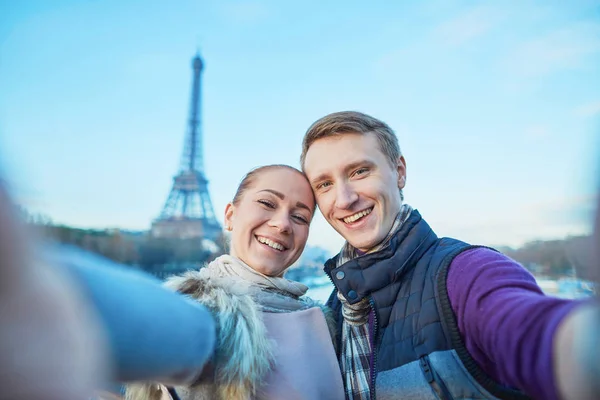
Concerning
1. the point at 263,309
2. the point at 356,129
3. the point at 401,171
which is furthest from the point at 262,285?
the point at 401,171

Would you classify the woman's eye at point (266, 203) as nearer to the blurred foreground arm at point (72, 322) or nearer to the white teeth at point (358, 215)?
the white teeth at point (358, 215)

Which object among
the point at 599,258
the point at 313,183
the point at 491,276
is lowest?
the point at 491,276

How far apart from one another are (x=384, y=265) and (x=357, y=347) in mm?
320

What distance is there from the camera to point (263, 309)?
1380 millimetres

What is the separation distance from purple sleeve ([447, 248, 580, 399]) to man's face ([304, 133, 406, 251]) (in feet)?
1.51

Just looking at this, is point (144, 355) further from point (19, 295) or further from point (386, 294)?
point (386, 294)

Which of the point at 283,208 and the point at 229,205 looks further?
the point at 229,205

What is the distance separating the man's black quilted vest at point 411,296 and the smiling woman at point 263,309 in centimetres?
19

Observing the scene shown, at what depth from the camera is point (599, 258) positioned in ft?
1.70

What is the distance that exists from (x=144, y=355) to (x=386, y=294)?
1.03 m

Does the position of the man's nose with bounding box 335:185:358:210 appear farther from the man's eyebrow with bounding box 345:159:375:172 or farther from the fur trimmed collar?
the fur trimmed collar

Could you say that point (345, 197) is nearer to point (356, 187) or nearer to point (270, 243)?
point (356, 187)

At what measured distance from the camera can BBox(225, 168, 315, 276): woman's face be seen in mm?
1677

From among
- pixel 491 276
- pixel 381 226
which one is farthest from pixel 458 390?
pixel 381 226
